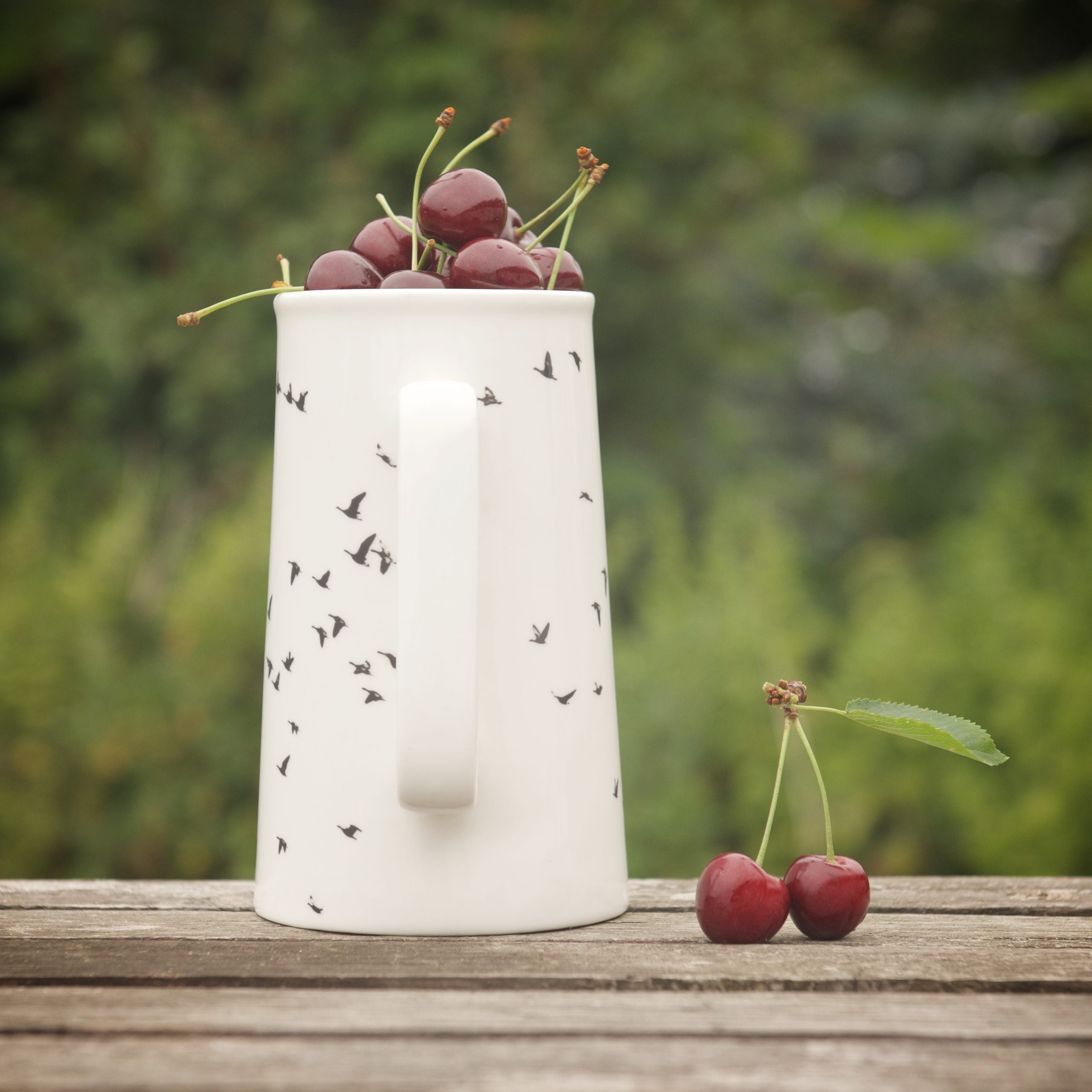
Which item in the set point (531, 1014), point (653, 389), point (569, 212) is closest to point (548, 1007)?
point (531, 1014)

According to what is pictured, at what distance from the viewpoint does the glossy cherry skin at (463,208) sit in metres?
0.79

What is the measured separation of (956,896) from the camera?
34.9 inches

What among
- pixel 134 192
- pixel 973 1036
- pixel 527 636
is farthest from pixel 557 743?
pixel 134 192

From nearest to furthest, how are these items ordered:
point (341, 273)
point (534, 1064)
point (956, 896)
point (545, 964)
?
1. point (534, 1064)
2. point (545, 964)
3. point (341, 273)
4. point (956, 896)

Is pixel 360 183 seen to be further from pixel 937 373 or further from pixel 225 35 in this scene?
pixel 937 373

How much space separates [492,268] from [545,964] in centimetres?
40

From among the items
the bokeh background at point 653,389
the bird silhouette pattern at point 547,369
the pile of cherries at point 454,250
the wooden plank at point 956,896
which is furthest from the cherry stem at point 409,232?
the bokeh background at point 653,389

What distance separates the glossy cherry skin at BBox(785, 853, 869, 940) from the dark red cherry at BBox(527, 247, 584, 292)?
393 millimetres

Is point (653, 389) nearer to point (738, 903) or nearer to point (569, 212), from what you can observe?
point (569, 212)

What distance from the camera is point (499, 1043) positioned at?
0.56m

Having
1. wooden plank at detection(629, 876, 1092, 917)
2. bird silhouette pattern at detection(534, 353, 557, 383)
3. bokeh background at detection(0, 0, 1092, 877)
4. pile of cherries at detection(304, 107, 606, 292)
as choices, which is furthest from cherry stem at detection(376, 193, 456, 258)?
bokeh background at detection(0, 0, 1092, 877)

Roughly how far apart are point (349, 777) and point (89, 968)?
6.8 inches

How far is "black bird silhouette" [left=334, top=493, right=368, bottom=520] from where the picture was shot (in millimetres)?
757

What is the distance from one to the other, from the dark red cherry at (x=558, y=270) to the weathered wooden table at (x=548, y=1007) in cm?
41
